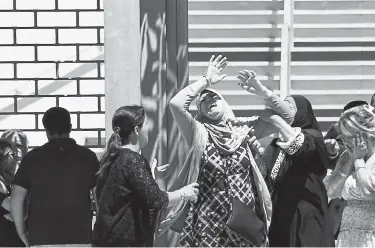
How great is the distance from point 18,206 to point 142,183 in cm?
122

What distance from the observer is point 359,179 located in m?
9.49

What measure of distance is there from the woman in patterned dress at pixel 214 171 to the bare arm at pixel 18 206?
3.22ft

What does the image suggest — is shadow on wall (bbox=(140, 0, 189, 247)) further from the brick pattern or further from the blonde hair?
the blonde hair

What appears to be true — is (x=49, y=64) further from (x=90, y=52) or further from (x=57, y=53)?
(x=90, y=52)

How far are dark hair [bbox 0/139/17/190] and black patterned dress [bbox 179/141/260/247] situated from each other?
55.3 inches

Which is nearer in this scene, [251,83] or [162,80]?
[251,83]

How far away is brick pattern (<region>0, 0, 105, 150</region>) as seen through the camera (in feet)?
39.9

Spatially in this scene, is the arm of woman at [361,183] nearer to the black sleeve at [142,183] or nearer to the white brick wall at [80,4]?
the black sleeve at [142,183]

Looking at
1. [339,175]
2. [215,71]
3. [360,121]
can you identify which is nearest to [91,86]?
[215,71]

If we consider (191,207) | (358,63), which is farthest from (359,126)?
(358,63)

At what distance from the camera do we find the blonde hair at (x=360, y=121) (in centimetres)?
961

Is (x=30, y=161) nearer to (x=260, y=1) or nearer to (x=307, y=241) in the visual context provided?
(x=307, y=241)

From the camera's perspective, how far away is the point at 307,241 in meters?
10.1

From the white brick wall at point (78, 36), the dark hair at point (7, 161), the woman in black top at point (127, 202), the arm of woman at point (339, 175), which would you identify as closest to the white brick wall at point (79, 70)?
the white brick wall at point (78, 36)
